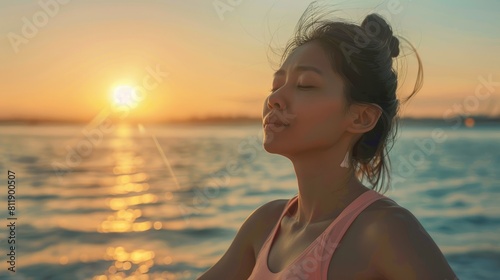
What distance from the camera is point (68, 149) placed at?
2392 cm

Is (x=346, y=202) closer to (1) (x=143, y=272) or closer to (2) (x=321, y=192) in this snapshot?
(2) (x=321, y=192)

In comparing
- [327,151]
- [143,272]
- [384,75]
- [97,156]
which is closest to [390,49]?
[384,75]

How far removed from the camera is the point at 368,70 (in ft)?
6.77

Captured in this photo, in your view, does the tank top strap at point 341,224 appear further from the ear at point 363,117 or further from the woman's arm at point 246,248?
the woman's arm at point 246,248

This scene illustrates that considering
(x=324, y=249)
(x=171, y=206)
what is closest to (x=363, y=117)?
Result: (x=324, y=249)

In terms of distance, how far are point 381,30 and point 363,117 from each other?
0.27m

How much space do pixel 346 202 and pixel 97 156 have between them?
19.9m

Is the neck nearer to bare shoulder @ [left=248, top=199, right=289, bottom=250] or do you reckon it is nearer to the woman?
the woman

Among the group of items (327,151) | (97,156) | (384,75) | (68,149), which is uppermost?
(68,149)

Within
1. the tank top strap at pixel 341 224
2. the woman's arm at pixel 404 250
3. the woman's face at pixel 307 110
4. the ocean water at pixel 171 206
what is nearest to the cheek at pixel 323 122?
the woman's face at pixel 307 110

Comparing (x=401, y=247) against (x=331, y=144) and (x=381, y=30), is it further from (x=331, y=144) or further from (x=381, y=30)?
(x=381, y=30)

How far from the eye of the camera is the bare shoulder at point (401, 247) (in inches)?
64.3

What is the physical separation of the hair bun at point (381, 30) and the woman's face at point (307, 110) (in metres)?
0.17

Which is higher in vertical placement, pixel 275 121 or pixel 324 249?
pixel 275 121
